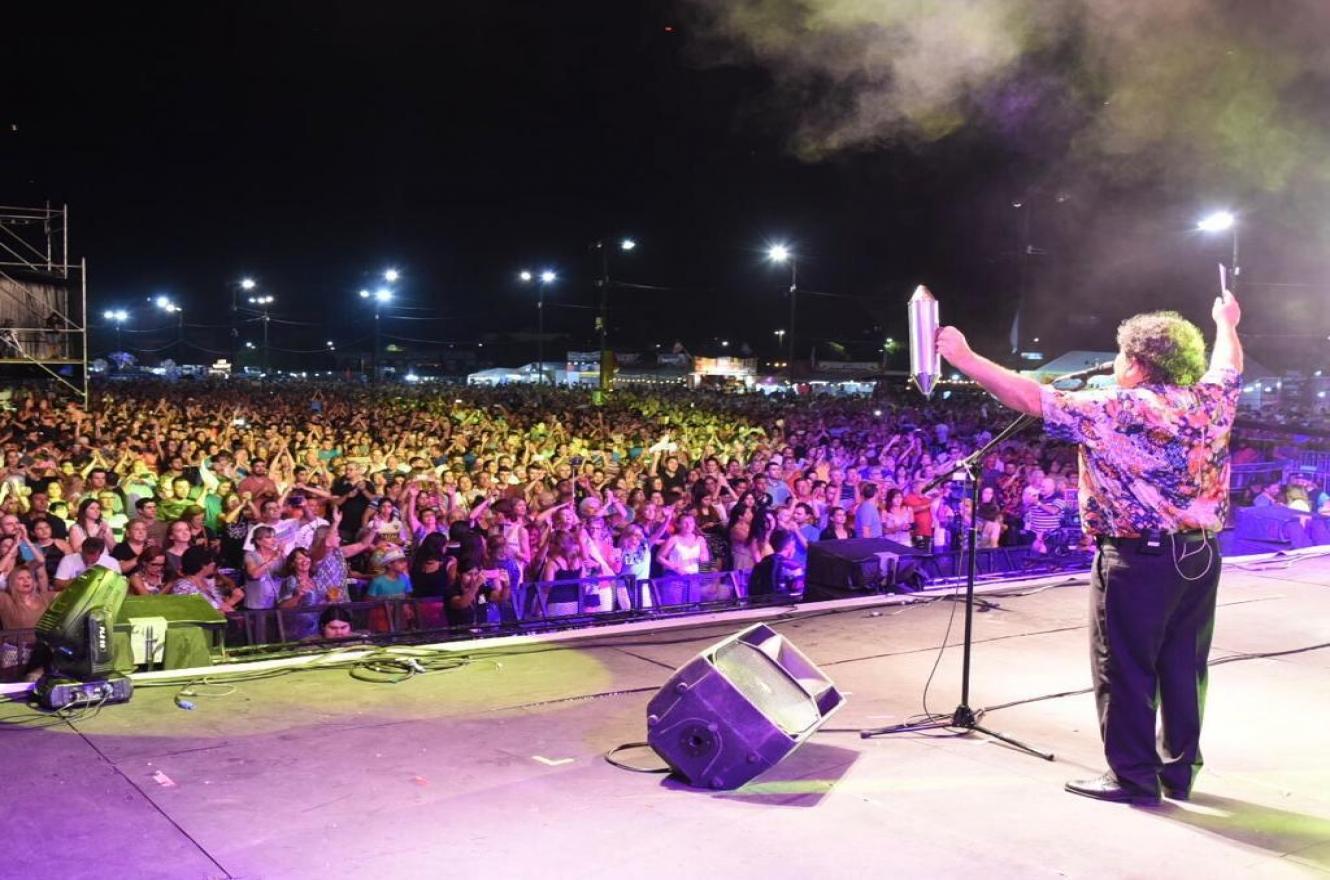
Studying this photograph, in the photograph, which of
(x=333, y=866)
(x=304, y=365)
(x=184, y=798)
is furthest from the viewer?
(x=304, y=365)

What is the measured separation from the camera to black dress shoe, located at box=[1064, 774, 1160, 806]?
3.43 meters

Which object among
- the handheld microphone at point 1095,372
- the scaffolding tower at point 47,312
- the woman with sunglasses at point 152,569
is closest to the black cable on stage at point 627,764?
the handheld microphone at point 1095,372

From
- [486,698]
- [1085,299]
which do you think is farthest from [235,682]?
[1085,299]

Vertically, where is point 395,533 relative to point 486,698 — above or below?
above

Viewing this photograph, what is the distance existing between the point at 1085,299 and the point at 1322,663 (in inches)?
811

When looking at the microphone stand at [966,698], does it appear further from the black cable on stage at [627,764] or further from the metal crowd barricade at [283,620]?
the metal crowd barricade at [283,620]

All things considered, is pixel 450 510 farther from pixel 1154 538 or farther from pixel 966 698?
pixel 1154 538

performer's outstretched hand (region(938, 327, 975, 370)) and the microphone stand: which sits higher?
performer's outstretched hand (region(938, 327, 975, 370))

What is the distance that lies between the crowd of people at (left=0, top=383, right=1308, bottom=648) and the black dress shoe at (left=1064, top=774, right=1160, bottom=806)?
101cm

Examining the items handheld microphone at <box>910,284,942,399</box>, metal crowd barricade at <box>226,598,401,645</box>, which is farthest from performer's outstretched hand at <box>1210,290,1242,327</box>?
metal crowd barricade at <box>226,598,401,645</box>

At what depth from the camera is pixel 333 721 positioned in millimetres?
4281

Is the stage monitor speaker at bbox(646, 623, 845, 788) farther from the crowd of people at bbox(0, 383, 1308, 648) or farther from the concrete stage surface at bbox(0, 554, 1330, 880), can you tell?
the crowd of people at bbox(0, 383, 1308, 648)

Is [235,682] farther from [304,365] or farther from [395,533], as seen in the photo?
[304,365]

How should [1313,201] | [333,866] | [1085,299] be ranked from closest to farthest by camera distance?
1. [333,866]
2. [1313,201]
3. [1085,299]
